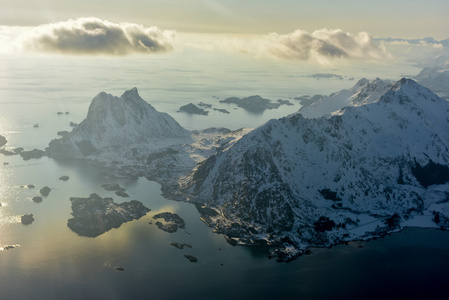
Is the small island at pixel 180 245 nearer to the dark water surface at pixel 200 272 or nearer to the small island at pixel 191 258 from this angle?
the dark water surface at pixel 200 272

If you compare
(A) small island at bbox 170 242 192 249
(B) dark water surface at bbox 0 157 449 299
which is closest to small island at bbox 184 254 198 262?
(B) dark water surface at bbox 0 157 449 299

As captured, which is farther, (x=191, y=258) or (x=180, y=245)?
(x=180, y=245)

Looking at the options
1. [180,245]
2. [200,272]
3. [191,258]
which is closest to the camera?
[200,272]

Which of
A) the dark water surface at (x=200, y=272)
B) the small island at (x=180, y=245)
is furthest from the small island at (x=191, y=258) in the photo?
the small island at (x=180, y=245)

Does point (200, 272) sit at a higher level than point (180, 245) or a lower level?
lower

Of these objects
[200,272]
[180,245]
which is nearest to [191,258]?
[200,272]

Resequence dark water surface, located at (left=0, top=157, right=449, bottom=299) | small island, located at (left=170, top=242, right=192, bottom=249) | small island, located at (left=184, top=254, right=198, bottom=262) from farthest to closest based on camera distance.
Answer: small island, located at (left=170, top=242, right=192, bottom=249) < small island, located at (left=184, top=254, right=198, bottom=262) < dark water surface, located at (left=0, top=157, right=449, bottom=299)

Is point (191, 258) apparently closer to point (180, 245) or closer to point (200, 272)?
point (200, 272)

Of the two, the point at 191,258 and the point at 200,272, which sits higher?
the point at 191,258

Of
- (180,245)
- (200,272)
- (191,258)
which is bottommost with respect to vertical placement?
(200,272)

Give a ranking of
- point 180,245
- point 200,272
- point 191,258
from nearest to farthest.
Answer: point 200,272 < point 191,258 < point 180,245

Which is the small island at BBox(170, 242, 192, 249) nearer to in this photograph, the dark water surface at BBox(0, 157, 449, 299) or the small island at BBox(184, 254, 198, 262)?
the dark water surface at BBox(0, 157, 449, 299)
